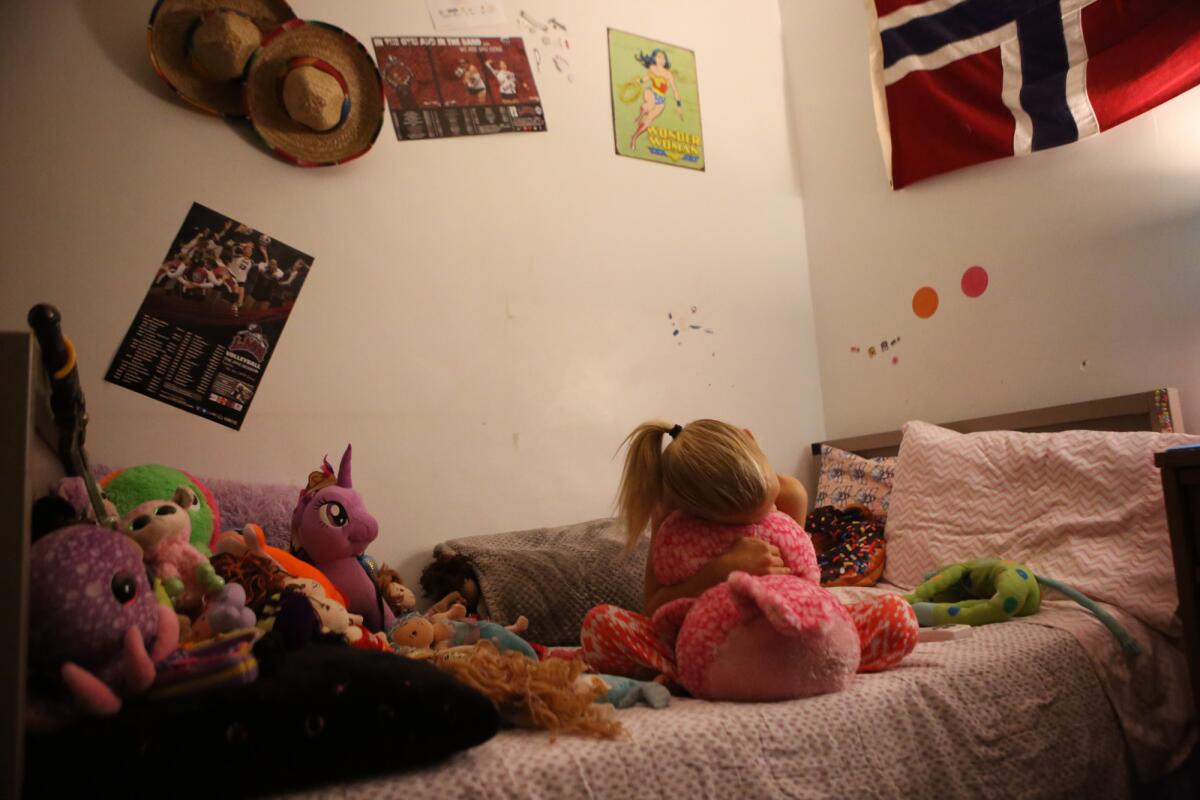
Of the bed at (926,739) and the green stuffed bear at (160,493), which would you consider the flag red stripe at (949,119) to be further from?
the green stuffed bear at (160,493)

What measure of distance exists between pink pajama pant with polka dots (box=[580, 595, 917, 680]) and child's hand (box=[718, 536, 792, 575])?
5.5 inches

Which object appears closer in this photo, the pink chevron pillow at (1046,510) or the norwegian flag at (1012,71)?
the pink chevron pillow at (1046,510)

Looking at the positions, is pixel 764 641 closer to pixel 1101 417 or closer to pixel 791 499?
pixel 791 499

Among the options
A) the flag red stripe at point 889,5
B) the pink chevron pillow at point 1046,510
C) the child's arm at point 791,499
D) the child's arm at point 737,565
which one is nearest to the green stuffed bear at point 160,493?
the child's arm at point 737,565

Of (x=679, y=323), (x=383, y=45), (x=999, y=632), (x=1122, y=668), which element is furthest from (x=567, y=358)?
(x=1122, y=668)

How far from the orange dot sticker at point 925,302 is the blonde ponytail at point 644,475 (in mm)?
1259

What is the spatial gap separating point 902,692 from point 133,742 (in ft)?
2.75

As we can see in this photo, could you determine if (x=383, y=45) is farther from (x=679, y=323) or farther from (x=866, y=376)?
(x=866, y=376)

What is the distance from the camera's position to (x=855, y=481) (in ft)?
6.91

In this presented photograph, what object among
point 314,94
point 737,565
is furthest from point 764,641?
point 314,94

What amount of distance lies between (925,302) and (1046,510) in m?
0.80

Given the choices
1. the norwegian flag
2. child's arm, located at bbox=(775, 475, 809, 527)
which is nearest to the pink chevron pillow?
child's arm, located at bbox=(775, 475, 809, 527)

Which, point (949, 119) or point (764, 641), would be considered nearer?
point (764, 641)

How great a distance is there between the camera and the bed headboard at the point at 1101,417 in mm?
1657
